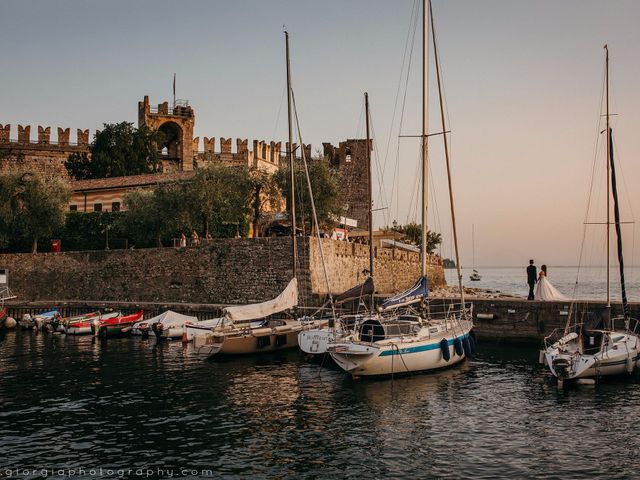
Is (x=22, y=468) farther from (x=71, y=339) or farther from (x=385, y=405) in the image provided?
(x=71, y=339)

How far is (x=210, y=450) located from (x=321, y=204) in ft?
108

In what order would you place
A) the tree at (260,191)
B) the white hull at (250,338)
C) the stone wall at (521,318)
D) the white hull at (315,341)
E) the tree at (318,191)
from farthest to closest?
the tree at (260,191), the tree at (318,191), the stone wall at (521,318), the white hull at (250,338), the white hull at (315,341)

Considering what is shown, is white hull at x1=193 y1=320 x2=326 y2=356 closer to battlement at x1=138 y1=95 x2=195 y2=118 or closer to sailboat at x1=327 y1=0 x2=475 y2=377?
sailboat at x1=327 y1=0 x2=475 y2=377

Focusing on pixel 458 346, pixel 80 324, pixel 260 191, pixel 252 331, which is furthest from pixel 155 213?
pixel 458 346

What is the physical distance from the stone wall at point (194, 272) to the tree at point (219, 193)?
3.88 meters

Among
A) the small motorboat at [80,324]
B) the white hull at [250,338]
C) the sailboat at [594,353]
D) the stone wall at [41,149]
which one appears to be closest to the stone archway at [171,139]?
the stone wall at [41,149]

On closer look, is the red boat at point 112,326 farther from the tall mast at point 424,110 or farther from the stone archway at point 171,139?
the stone archway at point 171,139

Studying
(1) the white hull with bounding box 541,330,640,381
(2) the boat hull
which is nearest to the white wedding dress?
(1) the white hull with bounding box 541,330,640,381

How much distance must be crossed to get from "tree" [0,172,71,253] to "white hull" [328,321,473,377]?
118ft

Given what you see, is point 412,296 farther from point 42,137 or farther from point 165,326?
point 42,137

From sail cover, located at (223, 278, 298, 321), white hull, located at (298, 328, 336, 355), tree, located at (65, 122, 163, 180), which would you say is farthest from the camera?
tree, located at (65, 122, 163, 180)

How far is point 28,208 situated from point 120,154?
2102cm

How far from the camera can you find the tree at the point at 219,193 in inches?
1773

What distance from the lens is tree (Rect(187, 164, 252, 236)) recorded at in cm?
4503
